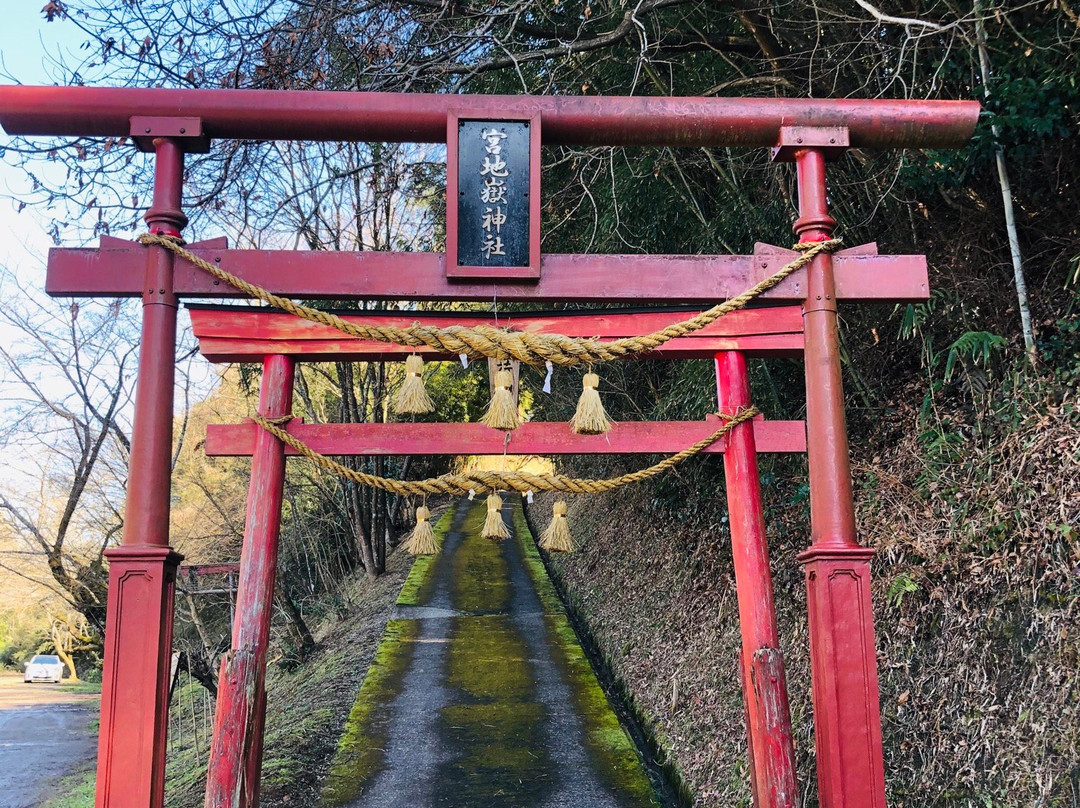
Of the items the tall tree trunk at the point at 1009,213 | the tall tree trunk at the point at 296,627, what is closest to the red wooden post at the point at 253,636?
the tall tree trunk at the point at 1009,213

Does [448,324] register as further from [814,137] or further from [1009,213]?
[1009,213]

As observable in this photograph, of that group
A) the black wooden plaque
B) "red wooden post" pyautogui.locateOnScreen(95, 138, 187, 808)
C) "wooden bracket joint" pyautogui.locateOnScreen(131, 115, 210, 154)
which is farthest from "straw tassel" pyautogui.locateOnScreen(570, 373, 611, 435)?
"wooden bracket joint" pyautogui.locateOnScreen(131, 115, 210, 154)

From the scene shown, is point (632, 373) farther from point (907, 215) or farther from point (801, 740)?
point (801, 740)

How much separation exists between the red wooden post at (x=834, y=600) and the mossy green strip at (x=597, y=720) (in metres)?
3.41

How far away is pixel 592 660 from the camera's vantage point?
991 centimetres

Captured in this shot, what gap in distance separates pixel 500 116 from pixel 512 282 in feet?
2.28

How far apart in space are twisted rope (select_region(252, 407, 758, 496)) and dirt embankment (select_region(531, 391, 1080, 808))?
154 centimetres

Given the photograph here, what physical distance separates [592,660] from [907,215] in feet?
19.5

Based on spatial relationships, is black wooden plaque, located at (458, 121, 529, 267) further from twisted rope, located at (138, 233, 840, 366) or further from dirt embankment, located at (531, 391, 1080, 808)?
dirt embankment, located at (531, 391, 1080, 808)

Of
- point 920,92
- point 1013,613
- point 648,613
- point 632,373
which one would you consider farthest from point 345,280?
point 632,373

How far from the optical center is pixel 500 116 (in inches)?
143

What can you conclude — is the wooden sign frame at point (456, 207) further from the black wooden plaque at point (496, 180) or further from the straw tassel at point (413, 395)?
the straw tassel at point (413, 395)

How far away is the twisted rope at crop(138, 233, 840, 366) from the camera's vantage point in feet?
11.4

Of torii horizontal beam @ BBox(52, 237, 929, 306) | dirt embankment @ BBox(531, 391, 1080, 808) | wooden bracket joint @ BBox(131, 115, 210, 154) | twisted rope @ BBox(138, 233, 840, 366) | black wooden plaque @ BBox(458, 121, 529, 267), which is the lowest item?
dirt embankment @ BBox(531, 391, 1080, 808)
